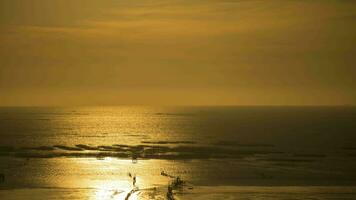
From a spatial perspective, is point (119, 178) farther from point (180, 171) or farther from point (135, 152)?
point (135, 152)

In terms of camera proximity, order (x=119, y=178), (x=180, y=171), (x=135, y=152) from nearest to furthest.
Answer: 1. (x=119, y=178)
2. (x=180, y=171)
3. (x=135, y=152)

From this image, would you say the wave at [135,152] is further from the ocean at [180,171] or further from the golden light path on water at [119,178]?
the golden light path on water at [119,178]

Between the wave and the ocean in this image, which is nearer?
the ocean

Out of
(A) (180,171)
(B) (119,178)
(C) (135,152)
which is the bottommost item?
(B) (119,178)

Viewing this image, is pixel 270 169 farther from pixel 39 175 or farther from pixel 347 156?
pixel 39 175

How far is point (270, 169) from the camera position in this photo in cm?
6450

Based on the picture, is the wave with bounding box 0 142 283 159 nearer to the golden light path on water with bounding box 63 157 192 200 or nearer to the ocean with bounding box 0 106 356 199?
the ocean with bounding box 0 106 356 199

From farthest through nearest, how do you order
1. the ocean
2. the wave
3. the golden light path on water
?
the wave → the ocean → the golden light path on water

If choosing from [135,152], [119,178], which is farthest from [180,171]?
[135,152]

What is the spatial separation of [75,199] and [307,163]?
34.4 metres

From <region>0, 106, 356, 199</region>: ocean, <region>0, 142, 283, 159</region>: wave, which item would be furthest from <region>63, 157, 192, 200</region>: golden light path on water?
<region>0, 142, 283, 159</region>: wave

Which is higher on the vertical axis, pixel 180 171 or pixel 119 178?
pixel 180 171

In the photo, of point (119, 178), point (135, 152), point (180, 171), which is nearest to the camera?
point (119, 178)

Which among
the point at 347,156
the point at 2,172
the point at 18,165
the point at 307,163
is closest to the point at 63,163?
the point at 18,165
